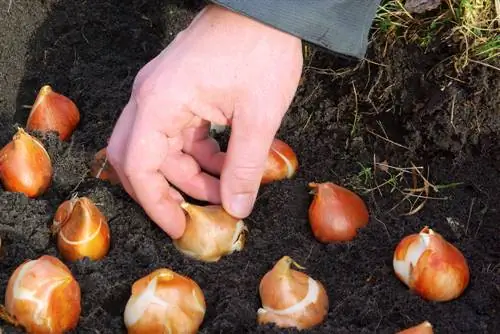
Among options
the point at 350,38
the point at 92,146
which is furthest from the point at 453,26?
the point at 92,146

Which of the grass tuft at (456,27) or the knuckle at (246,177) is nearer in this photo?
the knuckle at (246,177)

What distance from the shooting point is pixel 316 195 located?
1.66m

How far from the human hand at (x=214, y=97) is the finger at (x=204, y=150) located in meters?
0.17

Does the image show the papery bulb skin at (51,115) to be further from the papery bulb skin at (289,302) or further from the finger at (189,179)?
the papery bulb skin at (289,302)

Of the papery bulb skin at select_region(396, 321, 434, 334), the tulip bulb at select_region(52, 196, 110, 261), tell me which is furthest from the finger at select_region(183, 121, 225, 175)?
the papery bulb skin at select_region(396, 321, 434, 334)

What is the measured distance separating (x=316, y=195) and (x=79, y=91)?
0.85 metres

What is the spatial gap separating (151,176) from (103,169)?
34 cm

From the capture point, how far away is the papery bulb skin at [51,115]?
1945 millimetres

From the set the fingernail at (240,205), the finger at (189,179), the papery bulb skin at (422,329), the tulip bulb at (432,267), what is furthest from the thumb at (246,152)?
the papery bulb skin at (422,329)

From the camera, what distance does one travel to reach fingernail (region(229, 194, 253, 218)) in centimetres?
160

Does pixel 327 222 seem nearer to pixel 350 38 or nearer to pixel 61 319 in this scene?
pixel 350 38

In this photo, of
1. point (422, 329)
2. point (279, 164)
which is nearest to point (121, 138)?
point (279, 164)

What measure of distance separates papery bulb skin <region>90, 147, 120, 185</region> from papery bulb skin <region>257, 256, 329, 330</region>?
541 mm

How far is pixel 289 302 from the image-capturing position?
4.70 feet
